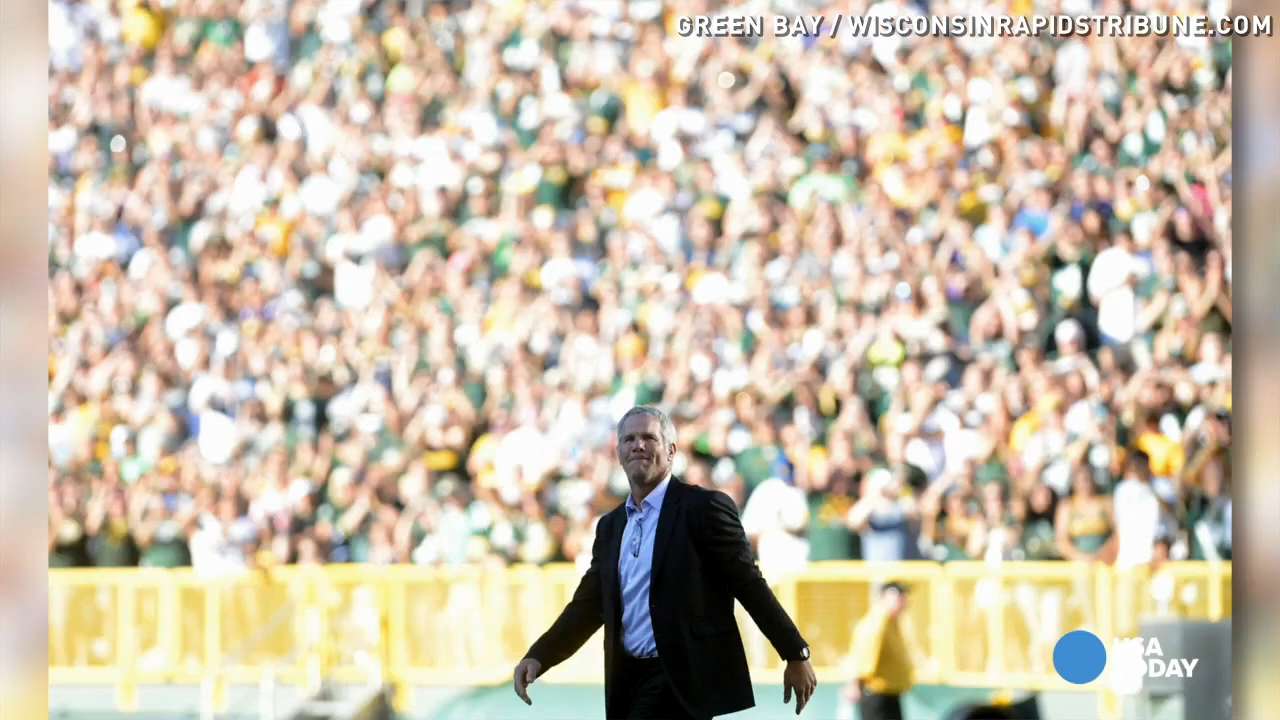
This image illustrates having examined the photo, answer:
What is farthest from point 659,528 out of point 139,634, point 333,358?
point 139,634

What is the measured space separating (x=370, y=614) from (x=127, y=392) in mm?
1307

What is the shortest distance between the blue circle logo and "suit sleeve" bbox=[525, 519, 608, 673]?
2.28 meters

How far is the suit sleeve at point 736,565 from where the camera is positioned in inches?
196

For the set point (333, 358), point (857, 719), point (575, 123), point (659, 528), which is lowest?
point (857, 719)

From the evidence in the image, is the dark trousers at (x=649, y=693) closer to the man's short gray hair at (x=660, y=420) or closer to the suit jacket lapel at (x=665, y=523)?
the suit jacket lapel at (x=665, y=523)

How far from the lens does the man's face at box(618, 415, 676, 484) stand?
16.4 feet

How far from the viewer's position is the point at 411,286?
7266 millimetres

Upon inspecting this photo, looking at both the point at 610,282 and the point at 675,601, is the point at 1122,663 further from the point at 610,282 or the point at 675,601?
the point at 675,601

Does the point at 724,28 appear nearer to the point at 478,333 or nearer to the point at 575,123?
the point at 575,123

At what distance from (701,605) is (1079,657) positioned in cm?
242

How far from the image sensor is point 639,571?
508cm

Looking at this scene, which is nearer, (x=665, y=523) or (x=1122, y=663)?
(x=665, y=523)

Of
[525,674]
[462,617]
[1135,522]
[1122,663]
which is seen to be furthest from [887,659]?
[525,674]

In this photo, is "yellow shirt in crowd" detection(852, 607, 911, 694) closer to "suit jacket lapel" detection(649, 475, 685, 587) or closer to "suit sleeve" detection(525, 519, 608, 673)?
"suit sleeve" detection(525, 519, 608, 673)
